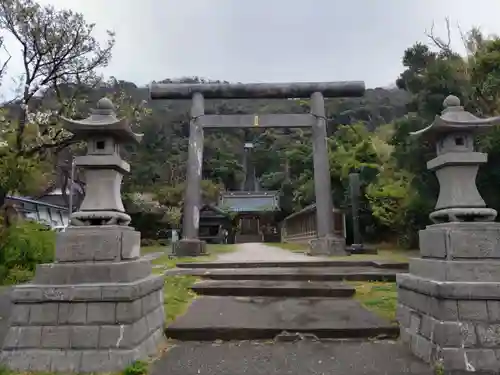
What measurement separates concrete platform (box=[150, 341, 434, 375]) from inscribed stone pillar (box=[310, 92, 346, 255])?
8217 millimetres

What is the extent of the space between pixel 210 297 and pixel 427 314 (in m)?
3.56

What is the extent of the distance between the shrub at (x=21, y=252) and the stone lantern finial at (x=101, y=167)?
6244mm

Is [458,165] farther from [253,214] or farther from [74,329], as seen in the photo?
[253,214]

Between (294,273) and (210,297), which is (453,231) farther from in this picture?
(294,273)

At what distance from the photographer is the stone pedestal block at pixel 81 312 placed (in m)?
3.35

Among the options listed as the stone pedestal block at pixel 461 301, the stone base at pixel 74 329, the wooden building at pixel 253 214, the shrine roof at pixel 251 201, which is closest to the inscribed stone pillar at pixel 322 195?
the stone pedestal block at pixel 461 301

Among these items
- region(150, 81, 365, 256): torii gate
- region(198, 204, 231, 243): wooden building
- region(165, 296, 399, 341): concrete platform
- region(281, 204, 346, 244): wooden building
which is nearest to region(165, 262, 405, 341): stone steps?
region(165, 296, 399, 341): concrete platform

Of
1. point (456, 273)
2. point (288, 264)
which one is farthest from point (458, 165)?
point (288, 264)

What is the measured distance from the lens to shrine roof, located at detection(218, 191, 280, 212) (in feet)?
116

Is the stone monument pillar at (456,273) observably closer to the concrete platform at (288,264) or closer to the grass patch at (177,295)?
the grass patch at (177,295)

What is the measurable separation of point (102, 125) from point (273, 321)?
9.80 feet

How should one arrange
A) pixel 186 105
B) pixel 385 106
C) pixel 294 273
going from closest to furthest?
pixel 294 273
pixel 385 106
pixel 186 105

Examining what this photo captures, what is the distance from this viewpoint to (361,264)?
959 centimetres

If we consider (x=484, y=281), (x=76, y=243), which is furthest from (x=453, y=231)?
(x=76, y=243)
